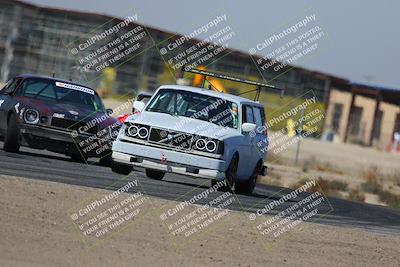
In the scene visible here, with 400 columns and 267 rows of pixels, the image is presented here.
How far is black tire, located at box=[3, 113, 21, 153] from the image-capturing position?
65.6ft

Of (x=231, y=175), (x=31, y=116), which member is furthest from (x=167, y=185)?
(x=31, y=116)

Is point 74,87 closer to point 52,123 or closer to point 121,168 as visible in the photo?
point 52,123

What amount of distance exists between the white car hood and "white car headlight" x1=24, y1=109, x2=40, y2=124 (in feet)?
6.28

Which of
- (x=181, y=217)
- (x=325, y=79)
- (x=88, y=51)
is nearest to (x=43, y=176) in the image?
(x=181, y=217)

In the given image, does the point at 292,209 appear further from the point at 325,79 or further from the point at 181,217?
the point at 325,79

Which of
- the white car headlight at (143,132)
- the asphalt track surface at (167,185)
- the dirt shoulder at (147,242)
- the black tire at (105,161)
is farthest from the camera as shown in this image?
the black tire at (105,161)

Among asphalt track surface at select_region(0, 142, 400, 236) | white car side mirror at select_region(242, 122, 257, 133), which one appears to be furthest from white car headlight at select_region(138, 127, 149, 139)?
white car side mirror at select_region(242, 122, 257, 133)

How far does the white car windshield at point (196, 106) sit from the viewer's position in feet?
63.8

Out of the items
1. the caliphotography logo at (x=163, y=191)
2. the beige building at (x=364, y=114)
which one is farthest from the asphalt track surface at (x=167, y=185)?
the beige building at (x=364, y=114)

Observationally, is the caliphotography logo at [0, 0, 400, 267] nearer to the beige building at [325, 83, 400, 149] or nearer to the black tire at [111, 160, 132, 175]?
the black tire at [111, 160, 132, 175]

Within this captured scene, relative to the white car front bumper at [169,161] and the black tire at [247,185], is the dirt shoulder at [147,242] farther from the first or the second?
the black tire at [247,185]

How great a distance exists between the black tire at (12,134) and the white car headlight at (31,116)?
190mm

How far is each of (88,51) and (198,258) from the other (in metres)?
40.3

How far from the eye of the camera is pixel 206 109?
19.5 metres
